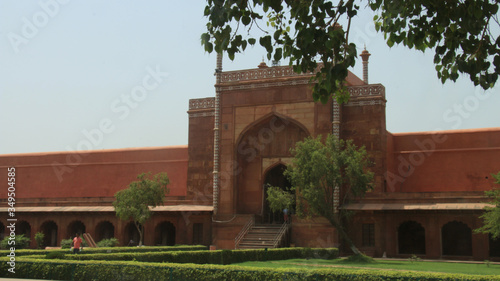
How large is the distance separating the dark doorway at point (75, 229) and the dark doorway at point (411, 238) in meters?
14.8

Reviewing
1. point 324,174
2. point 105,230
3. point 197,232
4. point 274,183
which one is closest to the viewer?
point 324,174

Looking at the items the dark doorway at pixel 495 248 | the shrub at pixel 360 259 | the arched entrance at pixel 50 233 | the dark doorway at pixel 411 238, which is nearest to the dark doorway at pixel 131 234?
the arched entrance at pixel 50 233

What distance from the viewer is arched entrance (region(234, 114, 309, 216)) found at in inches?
1033

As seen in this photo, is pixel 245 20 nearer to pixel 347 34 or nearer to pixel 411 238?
pixel 347 34

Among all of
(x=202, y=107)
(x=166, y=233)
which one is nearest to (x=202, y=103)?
(x=202, y=107)

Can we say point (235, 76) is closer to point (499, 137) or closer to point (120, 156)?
point (120, 156)

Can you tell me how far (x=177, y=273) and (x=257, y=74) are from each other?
15.9m

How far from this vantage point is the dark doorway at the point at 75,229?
2889 cm

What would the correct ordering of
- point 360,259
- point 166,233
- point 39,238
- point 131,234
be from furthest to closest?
1. point 166,233
2. point 131,234
3. point 39,238
4. point 360,259

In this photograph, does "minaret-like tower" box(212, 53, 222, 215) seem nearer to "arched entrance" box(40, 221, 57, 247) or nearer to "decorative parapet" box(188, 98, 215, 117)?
"decorative parapet" box(188, 98, 215, 117)

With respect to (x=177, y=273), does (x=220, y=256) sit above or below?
below

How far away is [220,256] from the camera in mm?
18578

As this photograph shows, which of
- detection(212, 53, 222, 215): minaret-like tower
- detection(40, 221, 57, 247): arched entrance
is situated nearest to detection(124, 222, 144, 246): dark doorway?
detection(40, 221, 57, 247): arched entrance

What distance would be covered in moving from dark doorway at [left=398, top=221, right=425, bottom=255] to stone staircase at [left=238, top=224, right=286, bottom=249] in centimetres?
523
